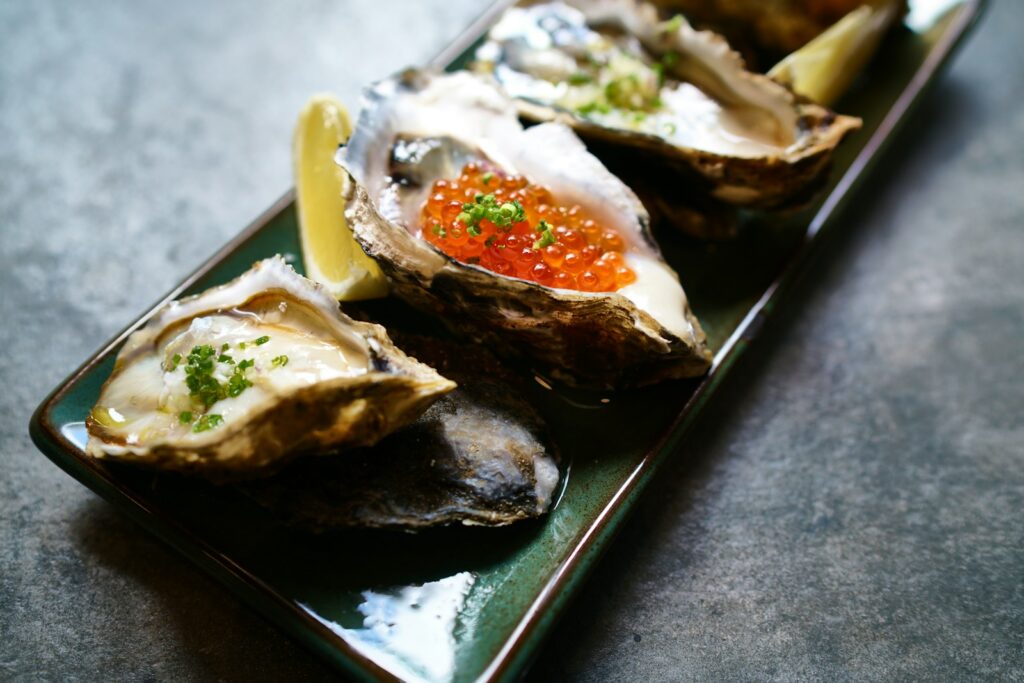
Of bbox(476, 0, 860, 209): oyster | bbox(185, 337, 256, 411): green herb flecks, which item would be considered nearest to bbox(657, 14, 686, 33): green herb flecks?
bbox(476, 0, 860, 209): oyster

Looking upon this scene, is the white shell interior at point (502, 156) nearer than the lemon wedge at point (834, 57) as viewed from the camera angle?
Yes

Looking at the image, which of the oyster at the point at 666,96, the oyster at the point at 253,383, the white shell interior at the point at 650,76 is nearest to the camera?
the oyster at the point at 253,383

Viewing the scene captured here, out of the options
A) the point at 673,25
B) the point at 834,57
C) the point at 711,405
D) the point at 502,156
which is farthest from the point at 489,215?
the point at 834,57

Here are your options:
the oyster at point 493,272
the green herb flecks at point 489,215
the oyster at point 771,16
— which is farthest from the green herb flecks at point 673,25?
the green herb flecks at point 489,215

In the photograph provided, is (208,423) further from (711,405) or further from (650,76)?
(650,76)

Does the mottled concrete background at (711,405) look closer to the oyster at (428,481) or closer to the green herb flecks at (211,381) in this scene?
the oyster at (428,481)

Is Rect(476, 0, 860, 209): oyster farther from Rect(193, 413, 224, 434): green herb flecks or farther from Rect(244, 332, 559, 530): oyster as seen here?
Rect(193, 413, 224, 434): green herb flecks
